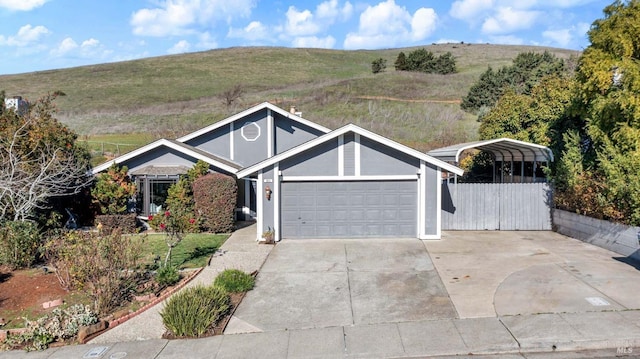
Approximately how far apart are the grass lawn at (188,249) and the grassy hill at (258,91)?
15.0 m

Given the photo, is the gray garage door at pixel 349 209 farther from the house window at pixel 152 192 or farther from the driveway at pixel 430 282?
the house window at pixel 152 192

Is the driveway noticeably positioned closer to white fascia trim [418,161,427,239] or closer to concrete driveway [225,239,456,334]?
concrete driveway [225,239,456,334]

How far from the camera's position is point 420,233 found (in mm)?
15250

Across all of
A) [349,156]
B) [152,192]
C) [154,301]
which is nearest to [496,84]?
[349,156]

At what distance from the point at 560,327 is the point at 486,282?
2.65m

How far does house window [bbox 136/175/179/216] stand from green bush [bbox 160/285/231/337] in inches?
392

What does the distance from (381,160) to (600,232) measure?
6.77 meters

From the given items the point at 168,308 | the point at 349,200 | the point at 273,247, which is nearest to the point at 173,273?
the point at 168,308

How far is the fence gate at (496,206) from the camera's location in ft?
53.5

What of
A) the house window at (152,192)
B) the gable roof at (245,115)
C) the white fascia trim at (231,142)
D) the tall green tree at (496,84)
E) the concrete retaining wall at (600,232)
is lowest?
the concrete retaining wall at (600,232)

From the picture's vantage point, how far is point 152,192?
18.0 m

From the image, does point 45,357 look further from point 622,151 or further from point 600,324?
point 622,151

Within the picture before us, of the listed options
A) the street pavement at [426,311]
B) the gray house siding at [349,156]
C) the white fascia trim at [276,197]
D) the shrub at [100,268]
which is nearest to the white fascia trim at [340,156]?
the gray house siding at [349,156]

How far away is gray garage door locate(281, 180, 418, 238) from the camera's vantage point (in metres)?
15.5
